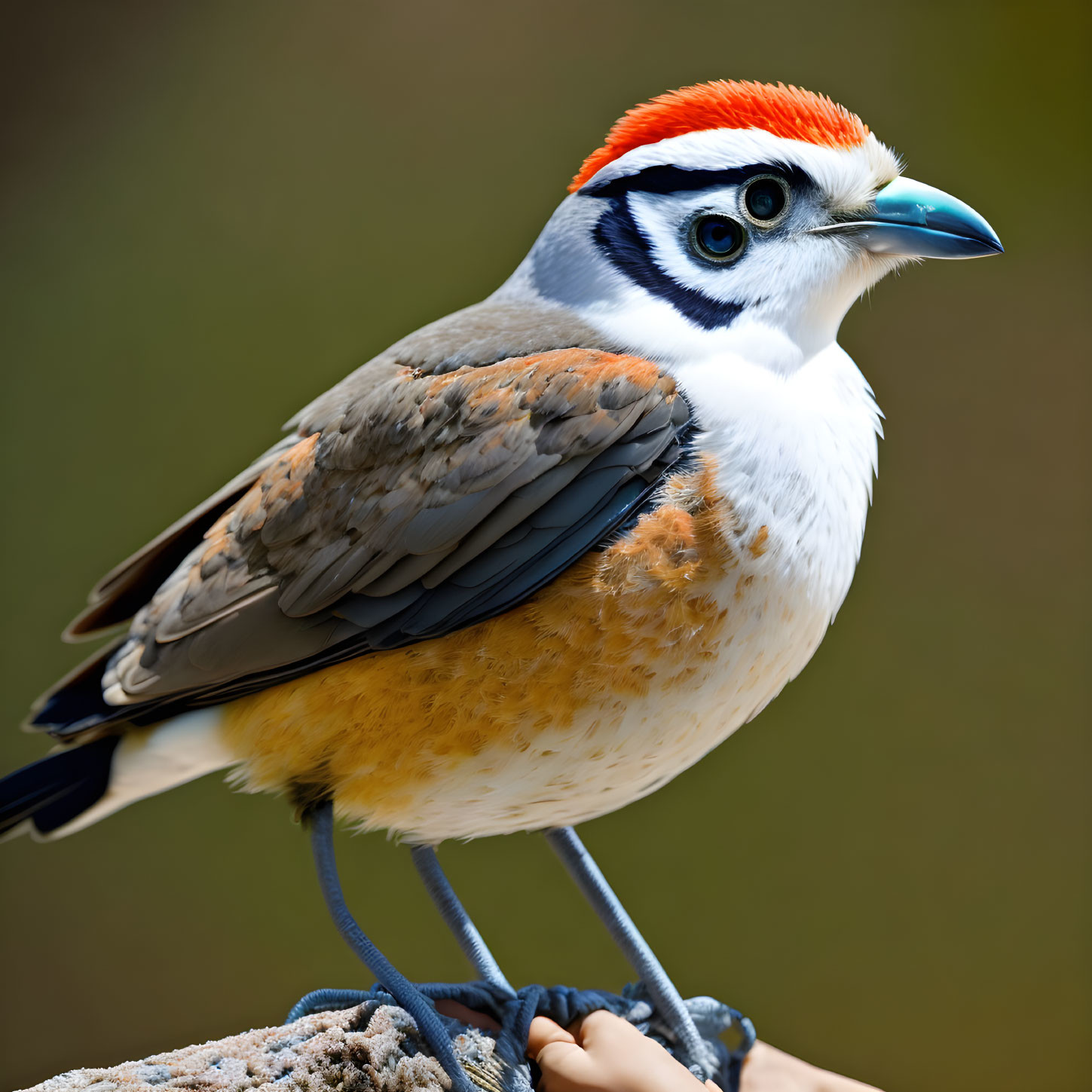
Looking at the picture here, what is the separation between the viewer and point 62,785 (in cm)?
146

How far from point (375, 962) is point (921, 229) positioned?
1.05 meters

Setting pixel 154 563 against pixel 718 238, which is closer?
pixel 718 238

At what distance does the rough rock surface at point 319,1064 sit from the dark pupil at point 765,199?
99 centimetres

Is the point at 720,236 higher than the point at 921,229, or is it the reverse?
the point at 720,236

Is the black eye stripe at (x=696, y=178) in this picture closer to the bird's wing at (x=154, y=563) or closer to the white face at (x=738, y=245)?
the white face at (x=738, y=245)

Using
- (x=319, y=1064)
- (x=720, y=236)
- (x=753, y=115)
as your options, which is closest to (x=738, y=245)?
(x=720, y=236)

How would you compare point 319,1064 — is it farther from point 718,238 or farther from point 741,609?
point 718,238

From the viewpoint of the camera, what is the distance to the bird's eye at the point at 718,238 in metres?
1.31

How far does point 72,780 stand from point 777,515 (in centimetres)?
95

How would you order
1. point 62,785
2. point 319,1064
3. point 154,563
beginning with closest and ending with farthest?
point 319,1064
point 62,785
point 154,563

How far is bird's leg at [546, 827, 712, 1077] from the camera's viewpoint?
4.73 feet

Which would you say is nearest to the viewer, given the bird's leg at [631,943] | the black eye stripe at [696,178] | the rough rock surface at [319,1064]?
the rough rock surface at [319,1064]

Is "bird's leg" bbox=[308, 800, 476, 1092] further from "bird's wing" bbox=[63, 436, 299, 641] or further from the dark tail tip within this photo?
"bird's wing" bbox=[63, 436, 299, 641]

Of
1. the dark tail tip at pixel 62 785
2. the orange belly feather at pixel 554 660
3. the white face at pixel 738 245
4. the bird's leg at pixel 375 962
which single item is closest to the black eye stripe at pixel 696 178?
the white face at pixel 738 245
